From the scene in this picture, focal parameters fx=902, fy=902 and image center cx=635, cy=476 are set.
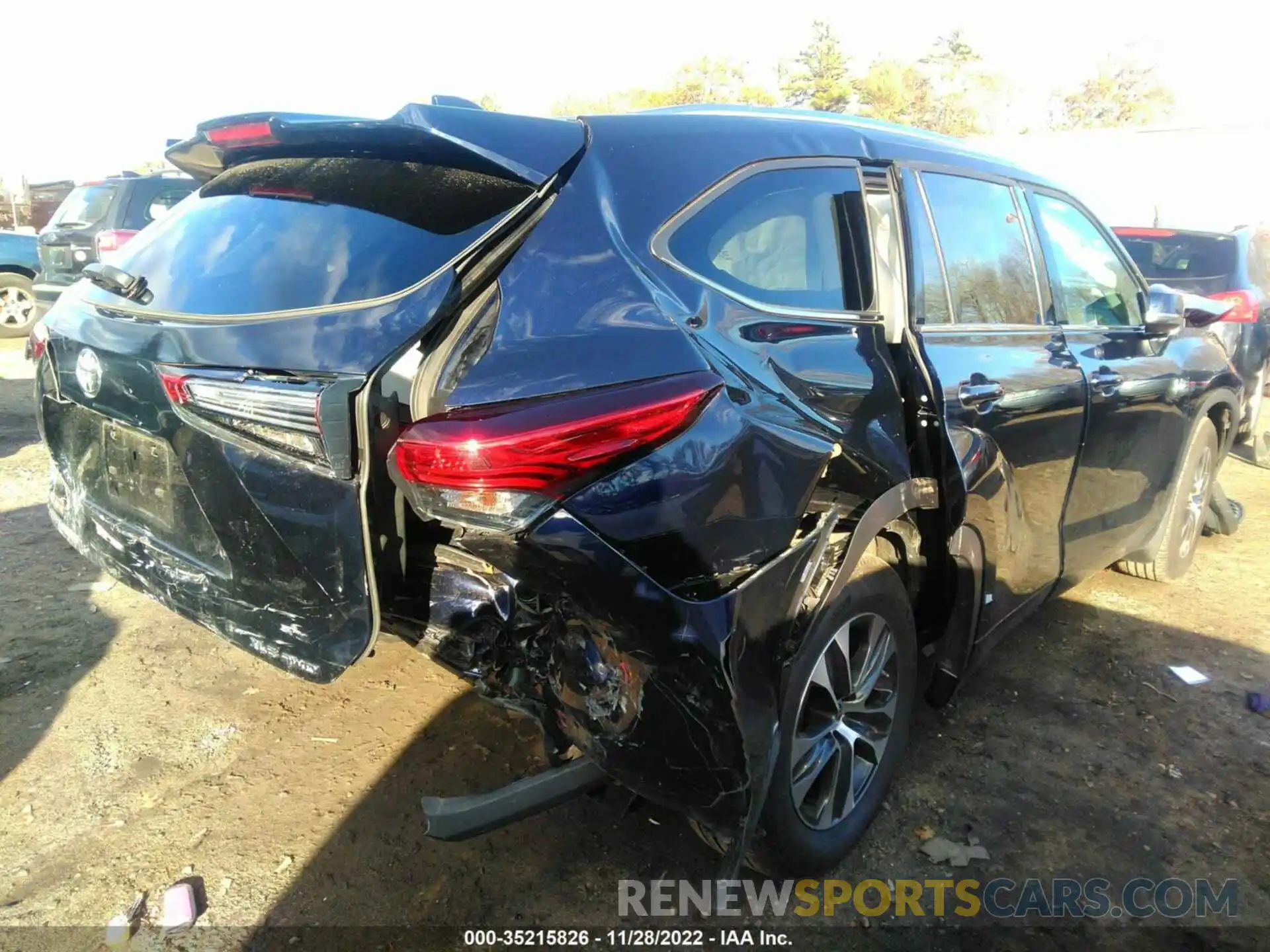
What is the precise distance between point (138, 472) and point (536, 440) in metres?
1.28

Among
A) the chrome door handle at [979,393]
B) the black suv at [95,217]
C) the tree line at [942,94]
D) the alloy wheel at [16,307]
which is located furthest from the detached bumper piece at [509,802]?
the tree line at [942,94]

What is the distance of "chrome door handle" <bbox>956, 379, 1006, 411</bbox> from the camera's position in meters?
2.65

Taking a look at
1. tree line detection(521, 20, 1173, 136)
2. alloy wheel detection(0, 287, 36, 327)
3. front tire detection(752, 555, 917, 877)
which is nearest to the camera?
front tire detection(752, 555, 917, 877)

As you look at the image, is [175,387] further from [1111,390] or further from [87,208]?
[87,208]

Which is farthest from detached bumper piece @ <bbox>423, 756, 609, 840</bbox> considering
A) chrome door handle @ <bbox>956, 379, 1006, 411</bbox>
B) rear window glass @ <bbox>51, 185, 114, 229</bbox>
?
rear window glass @ <bbox>51, 185, 114, 229</bbox>

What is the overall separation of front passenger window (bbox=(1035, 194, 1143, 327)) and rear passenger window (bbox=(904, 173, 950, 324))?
0.85 m

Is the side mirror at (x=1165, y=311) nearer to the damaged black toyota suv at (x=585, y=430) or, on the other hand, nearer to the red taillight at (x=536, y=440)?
the damaged black toyota suv at (x=585, y=430)

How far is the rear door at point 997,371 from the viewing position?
2.68 m

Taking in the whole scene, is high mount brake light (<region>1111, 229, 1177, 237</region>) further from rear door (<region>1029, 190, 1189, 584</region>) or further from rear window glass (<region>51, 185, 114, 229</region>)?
rear window glass (<region>51, 185, 114, 229</region>)

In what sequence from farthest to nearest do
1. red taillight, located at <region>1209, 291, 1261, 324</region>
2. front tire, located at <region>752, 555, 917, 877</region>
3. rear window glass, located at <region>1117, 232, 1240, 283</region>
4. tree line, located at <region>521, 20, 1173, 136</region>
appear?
1. tree line, located at <region>521, 20, 1173, 136</region>
2. rear window glass, located at <region>1117, 232, 1240, 283</region>
3. red taillight, located at <region>1209, 291, 1261, 324</region>
4. front tire, located at <region>752, 555, 917, 877</region>

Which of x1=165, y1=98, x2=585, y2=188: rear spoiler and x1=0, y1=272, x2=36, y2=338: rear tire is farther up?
x1=165, y1=98, x2=585, y2=188: rear spoiler

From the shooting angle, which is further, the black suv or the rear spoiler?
the black suv

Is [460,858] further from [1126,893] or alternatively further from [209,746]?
[1126,893]

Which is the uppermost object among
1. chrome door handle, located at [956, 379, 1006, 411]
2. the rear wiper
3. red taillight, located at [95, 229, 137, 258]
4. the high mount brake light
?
the rear wiper
